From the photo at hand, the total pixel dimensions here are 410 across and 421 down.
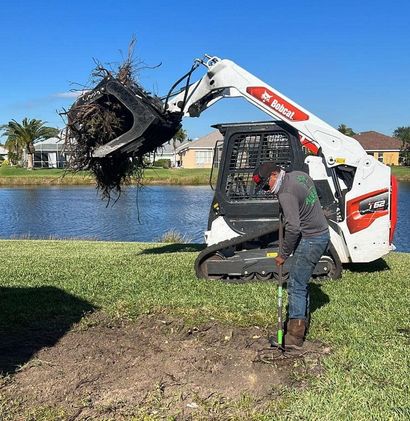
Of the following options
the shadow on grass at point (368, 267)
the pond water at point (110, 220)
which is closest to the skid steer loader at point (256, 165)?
the shadow on grass at point (368, 267)

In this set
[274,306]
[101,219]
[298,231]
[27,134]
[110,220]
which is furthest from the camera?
[27,134]

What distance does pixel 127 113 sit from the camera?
9.02 meters

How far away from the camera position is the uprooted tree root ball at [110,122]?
8.76 m

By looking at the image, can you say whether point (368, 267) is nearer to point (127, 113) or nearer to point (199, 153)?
point (127, 113)

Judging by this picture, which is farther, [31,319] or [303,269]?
[31,319]

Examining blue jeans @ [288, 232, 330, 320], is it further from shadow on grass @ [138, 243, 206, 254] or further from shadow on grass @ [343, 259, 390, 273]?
shadow on grass @ [138, 243, 206, 254]

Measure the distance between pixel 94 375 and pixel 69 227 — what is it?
17968 millimetres

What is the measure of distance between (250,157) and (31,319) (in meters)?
4.03

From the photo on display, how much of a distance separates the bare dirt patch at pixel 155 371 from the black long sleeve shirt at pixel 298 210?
1.05 m

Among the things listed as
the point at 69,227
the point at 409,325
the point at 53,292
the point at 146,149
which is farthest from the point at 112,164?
Result: the point at 69,227

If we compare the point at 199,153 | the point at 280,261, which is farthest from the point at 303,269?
the point at 199,153

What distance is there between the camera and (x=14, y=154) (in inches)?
3125

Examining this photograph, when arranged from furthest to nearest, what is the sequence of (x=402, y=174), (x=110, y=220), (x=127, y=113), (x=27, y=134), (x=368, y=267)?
(x=27, y=134)
(x=402, y=174)
(x=110, y=220)
(x=368, y=267)
(x=127, y=113)

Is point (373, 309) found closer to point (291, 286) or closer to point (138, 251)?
point (291, 286)
